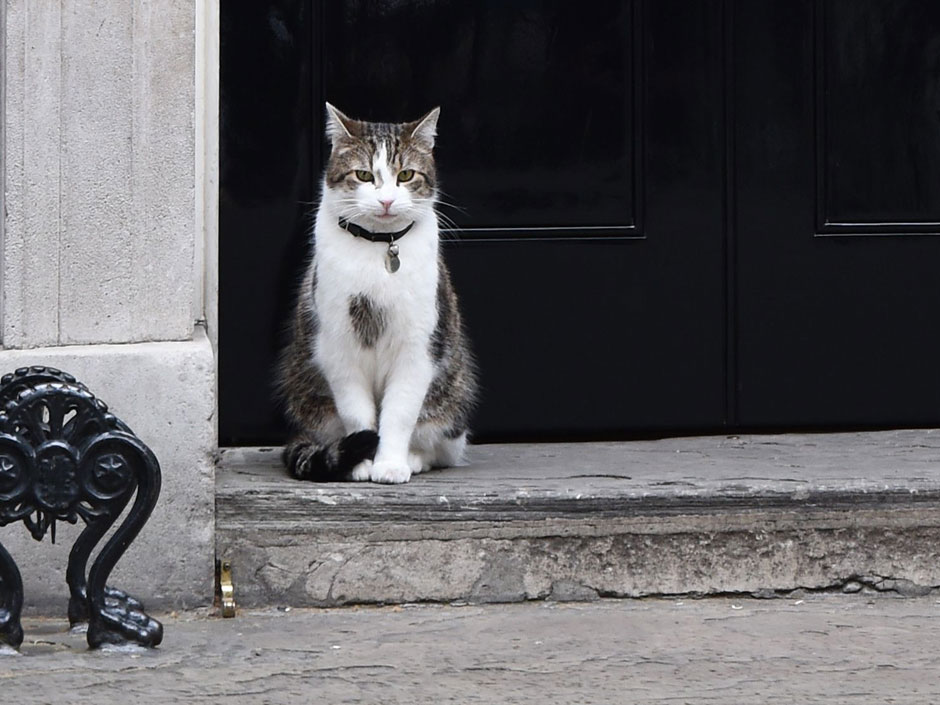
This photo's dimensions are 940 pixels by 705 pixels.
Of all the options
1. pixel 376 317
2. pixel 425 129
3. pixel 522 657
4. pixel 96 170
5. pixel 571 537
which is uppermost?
pixel 425 129

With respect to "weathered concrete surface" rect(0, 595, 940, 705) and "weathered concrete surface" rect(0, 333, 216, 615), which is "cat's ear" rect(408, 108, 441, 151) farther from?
"weathered concrete surface" rect(0, 595, 940, 705)

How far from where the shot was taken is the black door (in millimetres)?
4859

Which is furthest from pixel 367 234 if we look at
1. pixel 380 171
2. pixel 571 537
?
pixel 571 537

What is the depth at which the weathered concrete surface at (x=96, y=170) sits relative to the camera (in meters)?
3.85

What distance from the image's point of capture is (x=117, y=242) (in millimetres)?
3938

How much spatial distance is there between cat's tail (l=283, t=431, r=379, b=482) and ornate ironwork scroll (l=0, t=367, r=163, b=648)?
0.70 meters

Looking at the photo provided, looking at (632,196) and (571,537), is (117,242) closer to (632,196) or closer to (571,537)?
(571,537)

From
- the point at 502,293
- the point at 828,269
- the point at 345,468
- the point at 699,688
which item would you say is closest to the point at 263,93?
the point at 502,293

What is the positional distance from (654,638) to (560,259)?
1.55 m

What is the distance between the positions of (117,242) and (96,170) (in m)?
0.18

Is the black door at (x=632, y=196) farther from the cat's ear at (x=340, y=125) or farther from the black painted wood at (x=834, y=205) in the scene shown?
the cat's ear at (x=340, y=125)

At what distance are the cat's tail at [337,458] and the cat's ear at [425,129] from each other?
82 cm

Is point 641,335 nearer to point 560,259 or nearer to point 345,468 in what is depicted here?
point 560,259

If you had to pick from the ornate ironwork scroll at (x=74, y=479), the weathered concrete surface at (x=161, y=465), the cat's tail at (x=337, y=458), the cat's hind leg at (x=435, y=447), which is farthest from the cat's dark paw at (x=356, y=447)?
the ornate ironwork scroll at (x=74, y=479)
